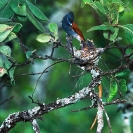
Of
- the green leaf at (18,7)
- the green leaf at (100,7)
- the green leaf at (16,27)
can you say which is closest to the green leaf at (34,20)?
the green leaf at (18,7)

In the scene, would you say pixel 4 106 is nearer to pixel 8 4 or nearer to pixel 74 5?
pixel 74 5

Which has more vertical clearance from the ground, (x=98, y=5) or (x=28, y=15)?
(x=28, y=15)

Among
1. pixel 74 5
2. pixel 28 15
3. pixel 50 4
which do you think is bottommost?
pixel 28 15

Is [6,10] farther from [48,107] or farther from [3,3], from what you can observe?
[48,107]

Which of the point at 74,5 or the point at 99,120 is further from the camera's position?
the point at 74,5

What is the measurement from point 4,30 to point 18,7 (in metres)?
0.40

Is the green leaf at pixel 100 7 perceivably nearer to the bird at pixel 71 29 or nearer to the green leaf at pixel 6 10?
the bird at pixel 71 29

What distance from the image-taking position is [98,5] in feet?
10.8

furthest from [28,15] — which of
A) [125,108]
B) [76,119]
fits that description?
[76,119]

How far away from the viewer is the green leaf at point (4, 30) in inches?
131

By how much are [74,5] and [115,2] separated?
514 centimetres

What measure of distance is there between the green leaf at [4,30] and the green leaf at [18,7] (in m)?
0.32

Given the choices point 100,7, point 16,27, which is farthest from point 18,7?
point 100,7

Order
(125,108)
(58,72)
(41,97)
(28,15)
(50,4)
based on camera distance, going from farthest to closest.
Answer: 1. (41,97)
2. (58,72)
3. (50,4)
4. (125,108)
5. (28,15)
